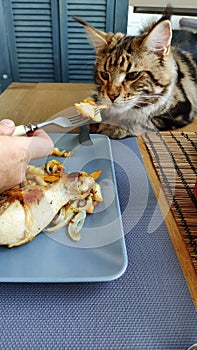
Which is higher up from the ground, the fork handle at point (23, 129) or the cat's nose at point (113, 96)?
the fork handle at point (23, 129)

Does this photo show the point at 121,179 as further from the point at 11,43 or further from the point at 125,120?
the point at 11,43

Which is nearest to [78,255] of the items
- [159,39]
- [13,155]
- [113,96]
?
[13,155]

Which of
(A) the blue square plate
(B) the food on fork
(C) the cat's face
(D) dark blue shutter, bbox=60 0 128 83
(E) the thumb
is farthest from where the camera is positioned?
(D) dark blue shutter, bbox=60 0 128 83

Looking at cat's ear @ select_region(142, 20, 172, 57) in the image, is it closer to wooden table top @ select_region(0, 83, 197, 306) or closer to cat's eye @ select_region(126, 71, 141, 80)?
cat's eye @ select_region(126, 71, 141, 80)

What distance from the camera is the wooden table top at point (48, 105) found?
54cm

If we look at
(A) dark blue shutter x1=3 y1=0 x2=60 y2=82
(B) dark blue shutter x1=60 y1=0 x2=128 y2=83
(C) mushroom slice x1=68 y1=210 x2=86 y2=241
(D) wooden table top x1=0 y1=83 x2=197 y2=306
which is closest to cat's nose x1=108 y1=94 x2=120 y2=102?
(D) wooden table top x1=0 y1=83 x2=197 y2=306

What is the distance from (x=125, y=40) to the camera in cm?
87

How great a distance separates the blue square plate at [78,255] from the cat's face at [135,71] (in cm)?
35

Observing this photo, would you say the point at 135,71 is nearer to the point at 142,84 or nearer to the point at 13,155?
the point at 142,84

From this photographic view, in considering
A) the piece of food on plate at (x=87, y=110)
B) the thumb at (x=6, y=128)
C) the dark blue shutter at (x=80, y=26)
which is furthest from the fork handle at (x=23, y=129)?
the dark blue shutter at (x=80, y=26)

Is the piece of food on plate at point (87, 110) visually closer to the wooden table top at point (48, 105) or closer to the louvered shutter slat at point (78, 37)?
the wooden table top at point (48, 105)

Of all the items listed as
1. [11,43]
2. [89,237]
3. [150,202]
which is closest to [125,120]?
[150,202]

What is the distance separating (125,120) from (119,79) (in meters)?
0.14

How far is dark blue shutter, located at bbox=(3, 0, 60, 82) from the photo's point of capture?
1865mm
